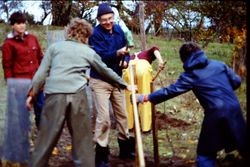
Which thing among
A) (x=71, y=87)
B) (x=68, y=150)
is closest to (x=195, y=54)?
(x=71, y=87)

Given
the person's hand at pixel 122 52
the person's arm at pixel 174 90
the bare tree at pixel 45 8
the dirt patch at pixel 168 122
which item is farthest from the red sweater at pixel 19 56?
the bare tree at pixel 45 8

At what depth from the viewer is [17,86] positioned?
670cm

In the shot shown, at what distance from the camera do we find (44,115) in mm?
5973

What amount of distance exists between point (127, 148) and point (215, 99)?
2.41m

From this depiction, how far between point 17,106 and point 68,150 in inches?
74.5

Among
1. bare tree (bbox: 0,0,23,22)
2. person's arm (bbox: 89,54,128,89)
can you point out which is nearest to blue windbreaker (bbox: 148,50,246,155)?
person's arm (bbox: 89,54,128,89)

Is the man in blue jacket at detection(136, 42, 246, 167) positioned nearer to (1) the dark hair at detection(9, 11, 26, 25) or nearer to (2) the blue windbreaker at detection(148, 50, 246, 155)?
(2) the blue windbreaker at detection(148, 50, 246, 155)

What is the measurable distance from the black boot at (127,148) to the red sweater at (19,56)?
1.59 metres

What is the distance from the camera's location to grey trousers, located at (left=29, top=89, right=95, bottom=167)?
19.4ft

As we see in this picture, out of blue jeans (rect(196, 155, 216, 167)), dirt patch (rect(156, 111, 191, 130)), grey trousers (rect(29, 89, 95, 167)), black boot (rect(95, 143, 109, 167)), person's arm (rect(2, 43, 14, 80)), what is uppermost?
person's arm (rect(2, 43, 14, 80))

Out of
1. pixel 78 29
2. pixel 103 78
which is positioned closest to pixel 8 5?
pixel 103 78

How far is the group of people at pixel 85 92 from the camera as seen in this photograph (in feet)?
18.3

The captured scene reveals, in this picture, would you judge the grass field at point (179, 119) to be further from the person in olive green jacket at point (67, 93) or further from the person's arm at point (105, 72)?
the person in olive green jacket at point (67, 93)

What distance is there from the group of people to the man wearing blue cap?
1 centimetres
